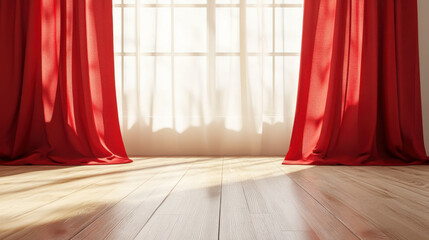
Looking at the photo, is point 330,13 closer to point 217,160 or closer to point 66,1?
point 217,160

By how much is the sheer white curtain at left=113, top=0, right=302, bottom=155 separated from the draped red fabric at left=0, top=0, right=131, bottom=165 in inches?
9.2

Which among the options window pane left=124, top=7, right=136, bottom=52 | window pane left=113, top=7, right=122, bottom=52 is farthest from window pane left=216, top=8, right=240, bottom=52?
window pane left=113, top=7, right=122, bottom=52

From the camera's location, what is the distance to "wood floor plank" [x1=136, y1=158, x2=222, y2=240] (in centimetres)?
96

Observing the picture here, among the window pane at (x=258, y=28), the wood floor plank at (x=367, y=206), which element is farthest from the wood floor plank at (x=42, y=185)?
the window pane at (x=258, y=28)

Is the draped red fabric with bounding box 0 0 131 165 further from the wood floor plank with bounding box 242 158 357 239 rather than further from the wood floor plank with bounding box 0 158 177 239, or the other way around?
the wood floor plank with bounding box 242 158 357 239

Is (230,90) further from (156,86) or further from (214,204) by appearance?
(214,204)

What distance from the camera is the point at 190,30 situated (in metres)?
3.11

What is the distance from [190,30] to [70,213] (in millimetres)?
2206

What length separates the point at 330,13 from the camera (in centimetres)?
278

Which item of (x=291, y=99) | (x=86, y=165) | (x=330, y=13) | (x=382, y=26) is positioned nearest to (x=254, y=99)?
(x=291, y=99)

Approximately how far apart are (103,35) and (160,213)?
2.06 meters

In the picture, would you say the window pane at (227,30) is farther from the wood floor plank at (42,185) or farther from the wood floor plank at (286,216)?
the wood floor plank at (286,216)

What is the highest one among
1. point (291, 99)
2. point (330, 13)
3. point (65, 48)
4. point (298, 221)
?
point (330, 13)

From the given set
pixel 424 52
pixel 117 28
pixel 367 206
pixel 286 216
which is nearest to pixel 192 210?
pixel 286 216
